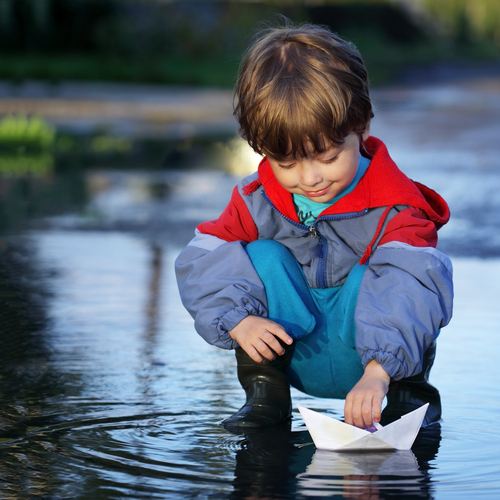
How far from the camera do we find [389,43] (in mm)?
36281

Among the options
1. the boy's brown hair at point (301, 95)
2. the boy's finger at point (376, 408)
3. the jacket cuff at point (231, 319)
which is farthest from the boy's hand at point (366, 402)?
the boy's brown hair at point (301, 95)

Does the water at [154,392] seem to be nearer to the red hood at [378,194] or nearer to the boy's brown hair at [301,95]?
the red hood at [378,194]

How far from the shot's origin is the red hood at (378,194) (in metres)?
2.35

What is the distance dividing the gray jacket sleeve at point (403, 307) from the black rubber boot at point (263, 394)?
26cm

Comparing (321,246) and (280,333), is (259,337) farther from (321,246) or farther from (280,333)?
(321,246)

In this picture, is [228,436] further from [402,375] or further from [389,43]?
[389,43]

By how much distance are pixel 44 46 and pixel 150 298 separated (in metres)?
21.1

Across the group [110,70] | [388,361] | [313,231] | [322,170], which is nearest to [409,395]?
[388,361]

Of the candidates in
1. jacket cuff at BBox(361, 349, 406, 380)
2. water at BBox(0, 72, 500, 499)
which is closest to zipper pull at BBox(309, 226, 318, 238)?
jacket cuff at BBox(361, 349, 406, 380)

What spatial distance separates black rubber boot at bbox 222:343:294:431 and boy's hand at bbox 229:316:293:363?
9 centimetres

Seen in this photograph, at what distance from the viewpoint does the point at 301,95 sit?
7.34 ft

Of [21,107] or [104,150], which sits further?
[21,107]

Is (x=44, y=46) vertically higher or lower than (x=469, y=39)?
lower

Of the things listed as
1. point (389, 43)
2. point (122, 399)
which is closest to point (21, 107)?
point (122, 399)
